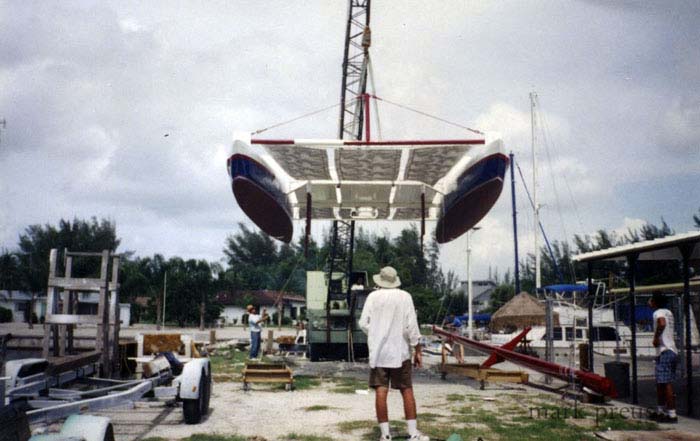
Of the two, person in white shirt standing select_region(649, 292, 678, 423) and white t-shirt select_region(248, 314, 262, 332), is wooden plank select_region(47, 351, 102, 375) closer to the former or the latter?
person in white shirt standing select_region(649, 292, 678, 423)

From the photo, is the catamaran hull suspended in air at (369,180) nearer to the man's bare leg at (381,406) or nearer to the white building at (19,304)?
the man's bare leg at (381,406)

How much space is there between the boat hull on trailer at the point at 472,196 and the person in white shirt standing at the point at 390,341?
8.14 m

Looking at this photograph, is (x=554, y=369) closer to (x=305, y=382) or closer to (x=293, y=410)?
(x=293, y=410)

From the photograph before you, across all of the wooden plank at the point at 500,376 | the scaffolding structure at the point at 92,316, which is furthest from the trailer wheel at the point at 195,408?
the wooden plank at the point at 500,376

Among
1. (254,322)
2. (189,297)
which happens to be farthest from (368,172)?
(189,297)

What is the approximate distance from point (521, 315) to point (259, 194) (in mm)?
17551

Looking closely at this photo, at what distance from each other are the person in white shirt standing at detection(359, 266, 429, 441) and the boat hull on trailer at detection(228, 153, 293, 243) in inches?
335

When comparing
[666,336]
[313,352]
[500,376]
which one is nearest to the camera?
[666,336]

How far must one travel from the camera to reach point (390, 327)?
20.2 feet

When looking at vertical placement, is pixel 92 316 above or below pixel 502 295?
below

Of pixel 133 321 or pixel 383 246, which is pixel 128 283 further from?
pixel 383 246

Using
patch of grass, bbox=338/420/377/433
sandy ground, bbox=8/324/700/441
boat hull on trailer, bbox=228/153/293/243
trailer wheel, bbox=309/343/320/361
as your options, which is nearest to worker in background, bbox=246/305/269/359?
trailer wheel, bbox=309/343/320/361

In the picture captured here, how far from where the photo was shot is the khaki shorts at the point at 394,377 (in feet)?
19.9

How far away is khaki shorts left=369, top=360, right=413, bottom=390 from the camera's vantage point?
607cm
